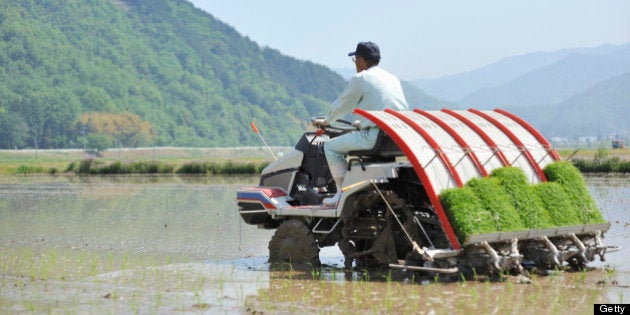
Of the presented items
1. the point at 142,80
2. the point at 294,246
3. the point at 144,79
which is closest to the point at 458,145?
the point at 294,246

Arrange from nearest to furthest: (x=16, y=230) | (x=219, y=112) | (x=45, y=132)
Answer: (x=16, y=230) → (x=45, y=132) → (x=219, y=112)

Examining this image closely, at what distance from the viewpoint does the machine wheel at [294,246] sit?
1184cm

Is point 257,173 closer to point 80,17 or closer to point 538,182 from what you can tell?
point 538,182

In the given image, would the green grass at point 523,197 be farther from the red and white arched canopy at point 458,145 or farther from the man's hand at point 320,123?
the man's hand at point 320,123

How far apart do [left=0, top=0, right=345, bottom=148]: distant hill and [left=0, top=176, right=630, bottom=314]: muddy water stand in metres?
93.6

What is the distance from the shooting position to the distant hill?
111375 millimetres

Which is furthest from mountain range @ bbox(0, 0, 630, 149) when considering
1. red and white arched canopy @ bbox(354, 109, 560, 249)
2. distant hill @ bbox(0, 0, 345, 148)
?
red and white arched canopy @ bbox(354, 109, 560, 249)

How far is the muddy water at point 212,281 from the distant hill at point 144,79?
93.6 metres

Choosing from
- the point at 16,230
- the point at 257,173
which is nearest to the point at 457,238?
the point at 16,230

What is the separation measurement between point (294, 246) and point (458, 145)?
2.32 meters

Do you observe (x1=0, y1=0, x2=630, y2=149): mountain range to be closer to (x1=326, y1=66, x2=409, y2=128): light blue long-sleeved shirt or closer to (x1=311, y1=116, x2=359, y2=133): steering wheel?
(x1=311, y1=116, x2=359, y2=133): steering wheel

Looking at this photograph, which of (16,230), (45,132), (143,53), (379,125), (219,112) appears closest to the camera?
(379,125)

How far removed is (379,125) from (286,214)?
1915mm

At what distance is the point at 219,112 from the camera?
13912cm
